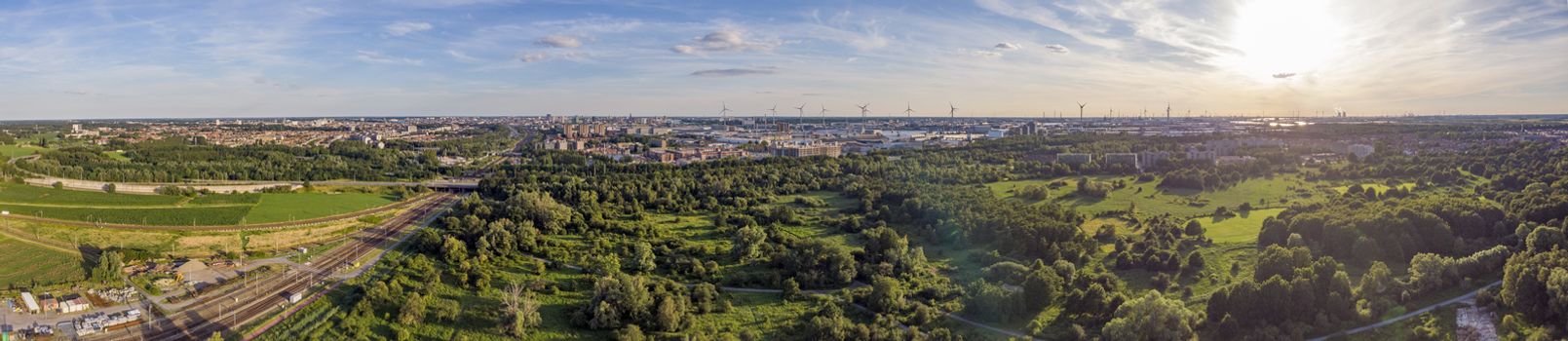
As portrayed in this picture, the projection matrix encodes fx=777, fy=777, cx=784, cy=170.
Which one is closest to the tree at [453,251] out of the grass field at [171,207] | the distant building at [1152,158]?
the grass field at [171,207]

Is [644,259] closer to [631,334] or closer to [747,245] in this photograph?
[747,245]

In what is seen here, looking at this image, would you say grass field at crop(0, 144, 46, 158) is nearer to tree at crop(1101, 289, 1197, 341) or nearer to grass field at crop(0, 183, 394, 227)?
grass field at crop(0, 183, 394, 227)

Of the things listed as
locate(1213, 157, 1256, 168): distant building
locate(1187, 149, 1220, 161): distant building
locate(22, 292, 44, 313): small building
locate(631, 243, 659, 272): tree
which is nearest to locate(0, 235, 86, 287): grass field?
locate(22, 292, 44, 313): small building

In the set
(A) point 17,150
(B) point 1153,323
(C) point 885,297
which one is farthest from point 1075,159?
(A) point 17,150

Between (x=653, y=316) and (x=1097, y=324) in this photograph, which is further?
(x=653, y=316)

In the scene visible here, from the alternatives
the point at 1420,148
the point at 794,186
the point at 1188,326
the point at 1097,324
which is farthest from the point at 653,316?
the point at 1420,148

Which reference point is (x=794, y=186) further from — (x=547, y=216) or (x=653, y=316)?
(x=653, y=316)
